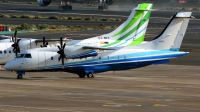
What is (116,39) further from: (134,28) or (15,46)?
(15,46)

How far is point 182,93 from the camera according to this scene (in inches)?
1688

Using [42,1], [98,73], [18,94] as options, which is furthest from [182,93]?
[42,1]

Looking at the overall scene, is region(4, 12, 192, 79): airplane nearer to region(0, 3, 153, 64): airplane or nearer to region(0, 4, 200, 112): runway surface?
region(0, 4, 200, 112): runway surface

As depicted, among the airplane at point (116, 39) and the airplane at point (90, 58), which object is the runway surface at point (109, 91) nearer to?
the airplane at point (90, 58)

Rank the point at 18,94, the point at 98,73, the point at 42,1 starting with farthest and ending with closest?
1. the point at 42,1
2. the point at 98,73
3. the point at 18,94

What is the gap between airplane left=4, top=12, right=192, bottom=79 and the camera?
5291 cm

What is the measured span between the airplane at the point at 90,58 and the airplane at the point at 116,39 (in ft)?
5.23

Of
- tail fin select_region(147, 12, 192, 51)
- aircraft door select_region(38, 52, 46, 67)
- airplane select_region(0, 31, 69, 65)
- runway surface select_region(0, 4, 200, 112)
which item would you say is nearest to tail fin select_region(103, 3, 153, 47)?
runway surface select_region(0, 4, 200, 112)

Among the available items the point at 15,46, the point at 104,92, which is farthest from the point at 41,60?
the point at 104,92

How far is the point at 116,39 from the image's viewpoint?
61.5m

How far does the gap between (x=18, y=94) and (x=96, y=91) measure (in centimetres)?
574

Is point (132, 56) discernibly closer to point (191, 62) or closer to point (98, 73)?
point (98, 73)

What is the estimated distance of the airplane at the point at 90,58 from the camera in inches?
2083

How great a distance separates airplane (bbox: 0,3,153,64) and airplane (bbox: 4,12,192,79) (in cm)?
159
